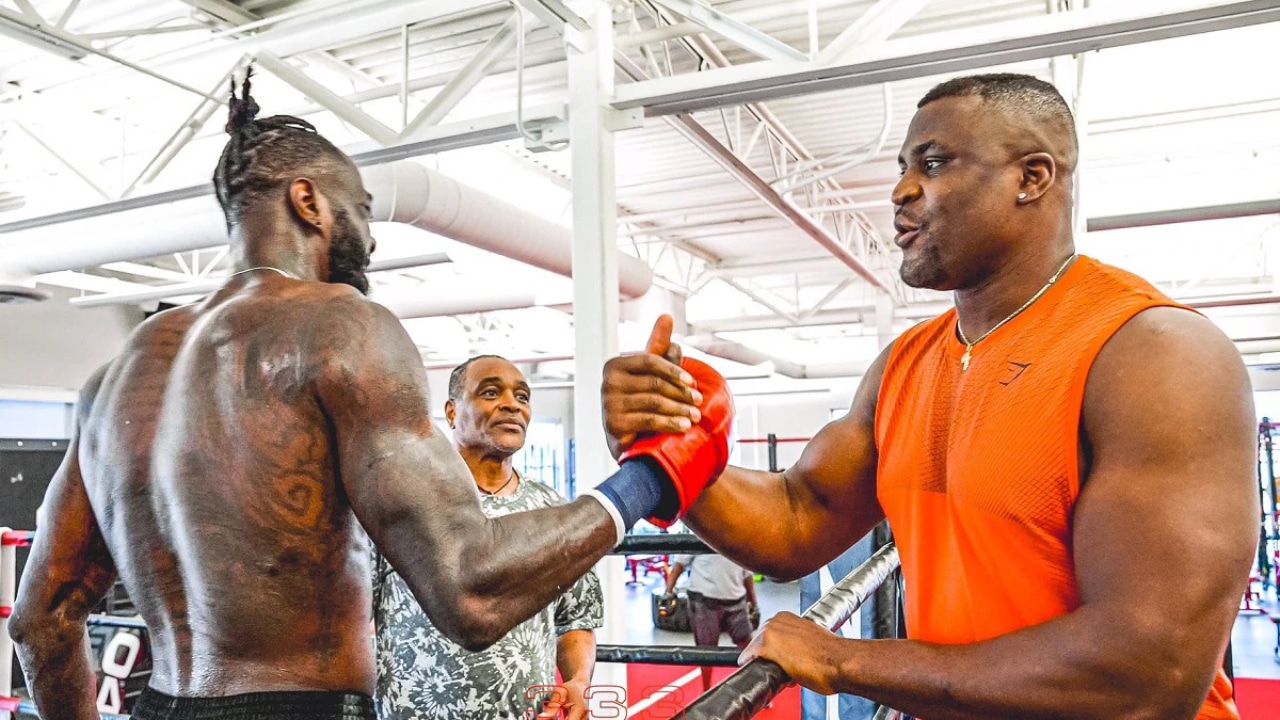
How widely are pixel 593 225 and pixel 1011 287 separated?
8.29 ft

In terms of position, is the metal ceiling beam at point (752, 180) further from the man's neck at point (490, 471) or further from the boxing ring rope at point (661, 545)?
the boxing ring rope at point (661, 545)

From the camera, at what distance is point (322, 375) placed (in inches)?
56.8

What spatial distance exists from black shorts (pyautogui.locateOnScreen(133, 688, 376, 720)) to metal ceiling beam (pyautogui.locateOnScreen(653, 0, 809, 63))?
9.13 feet

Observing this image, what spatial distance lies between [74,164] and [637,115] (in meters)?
3.54

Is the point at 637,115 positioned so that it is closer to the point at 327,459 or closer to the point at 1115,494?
the point at 327,459

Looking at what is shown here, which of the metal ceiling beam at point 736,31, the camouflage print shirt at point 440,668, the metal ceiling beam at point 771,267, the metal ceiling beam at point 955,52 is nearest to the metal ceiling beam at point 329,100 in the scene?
the metal ceiling beam at point 955,52

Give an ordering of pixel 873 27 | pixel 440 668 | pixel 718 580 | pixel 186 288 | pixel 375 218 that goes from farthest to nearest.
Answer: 1. pixel 186 288
2. pixel 718 580
3. pixel 375 218
4. pixel 873 27
5. pixel 440 668

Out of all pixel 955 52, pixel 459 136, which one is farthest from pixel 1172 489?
pixel 459 136

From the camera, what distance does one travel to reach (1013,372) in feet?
4.33

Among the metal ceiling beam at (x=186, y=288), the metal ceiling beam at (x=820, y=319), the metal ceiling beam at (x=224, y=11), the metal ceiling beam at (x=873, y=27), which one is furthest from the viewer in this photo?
the metal ceiling beam at (x=820, y=319)

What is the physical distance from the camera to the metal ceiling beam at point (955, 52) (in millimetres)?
3055

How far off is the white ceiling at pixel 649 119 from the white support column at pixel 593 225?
54 centimetres

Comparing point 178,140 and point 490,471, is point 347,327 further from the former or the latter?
point 178,140

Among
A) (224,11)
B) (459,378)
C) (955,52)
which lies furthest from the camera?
(224,11)
